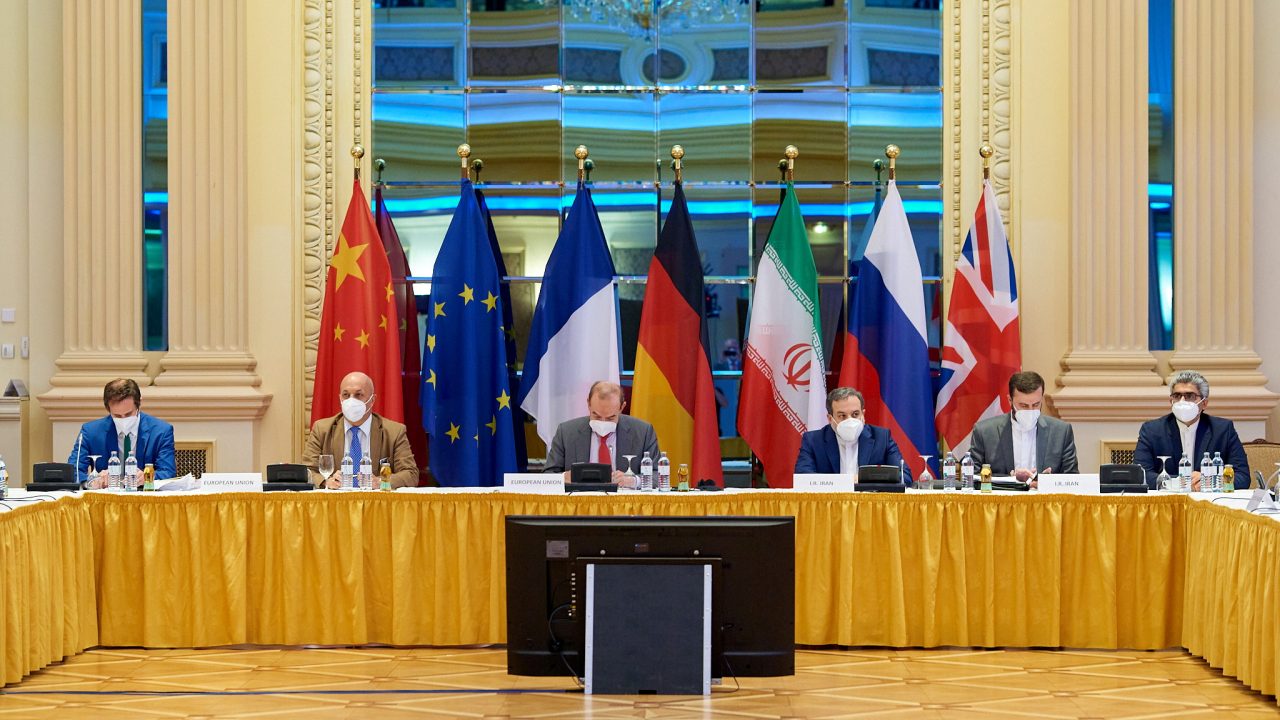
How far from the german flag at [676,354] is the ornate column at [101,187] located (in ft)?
10.4

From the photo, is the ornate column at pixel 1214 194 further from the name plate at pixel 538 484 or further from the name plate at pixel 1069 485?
the name plate at pixel 538 484

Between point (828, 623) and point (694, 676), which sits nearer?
point (694, 676)

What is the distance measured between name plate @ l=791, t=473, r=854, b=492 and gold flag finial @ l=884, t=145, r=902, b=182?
9.84 ft

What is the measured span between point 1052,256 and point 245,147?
5.12 metres

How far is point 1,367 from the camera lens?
889 cm

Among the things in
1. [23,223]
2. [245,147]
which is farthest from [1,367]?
[245,147]

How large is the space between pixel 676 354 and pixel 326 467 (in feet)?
9.13

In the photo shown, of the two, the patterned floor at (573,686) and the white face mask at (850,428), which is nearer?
the patterned floor at (573,686)

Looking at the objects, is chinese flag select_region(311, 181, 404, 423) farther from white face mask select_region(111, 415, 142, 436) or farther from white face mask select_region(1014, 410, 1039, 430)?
white face mask select_region(1014, 410, 1039, 430)

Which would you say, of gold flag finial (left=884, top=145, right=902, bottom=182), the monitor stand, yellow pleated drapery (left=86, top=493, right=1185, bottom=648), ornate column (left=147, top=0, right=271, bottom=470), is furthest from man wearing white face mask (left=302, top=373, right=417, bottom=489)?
gold flag finial (left=884, top=145, right=902, bottom=182)

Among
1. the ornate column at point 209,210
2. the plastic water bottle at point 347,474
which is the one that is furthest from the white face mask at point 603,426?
the ornate column at point 209,210

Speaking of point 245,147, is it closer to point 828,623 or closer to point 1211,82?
point 828,623

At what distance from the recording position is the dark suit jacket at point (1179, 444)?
7238 mm

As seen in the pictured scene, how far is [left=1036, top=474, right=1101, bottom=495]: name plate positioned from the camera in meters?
6.48
